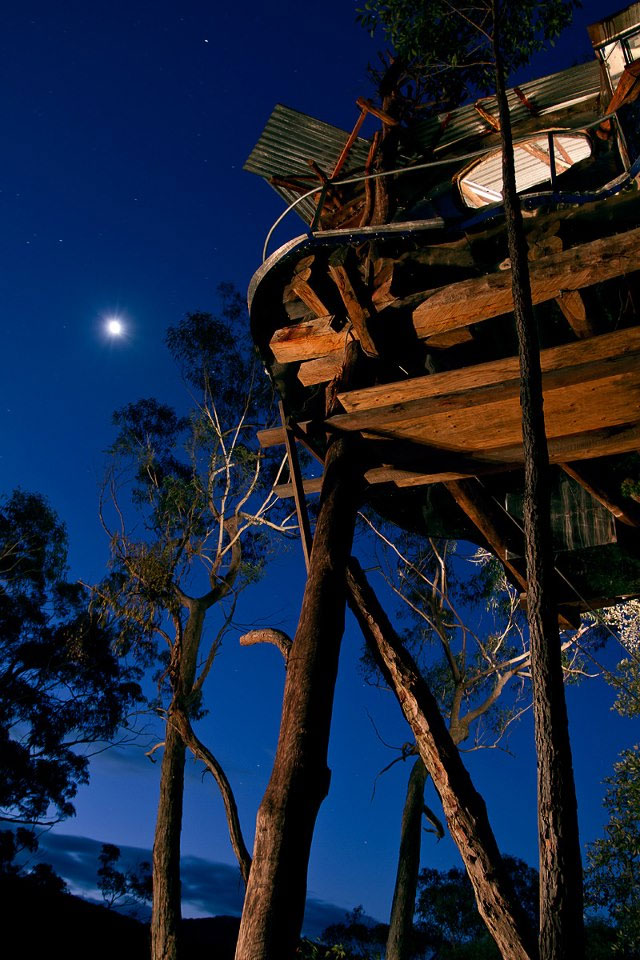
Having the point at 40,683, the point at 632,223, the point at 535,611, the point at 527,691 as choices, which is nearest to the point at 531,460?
the point at 535,611

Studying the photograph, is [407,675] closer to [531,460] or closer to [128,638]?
[531,460]

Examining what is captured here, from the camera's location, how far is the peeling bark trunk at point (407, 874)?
1243cm

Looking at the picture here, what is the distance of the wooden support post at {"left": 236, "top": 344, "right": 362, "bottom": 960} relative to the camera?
3361 mm

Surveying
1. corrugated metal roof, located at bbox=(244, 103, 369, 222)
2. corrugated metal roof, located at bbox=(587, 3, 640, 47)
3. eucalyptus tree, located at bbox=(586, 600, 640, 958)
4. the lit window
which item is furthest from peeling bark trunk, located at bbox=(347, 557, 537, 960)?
eucalyptus tree, located at bbox=(586, 600, 640, 958)

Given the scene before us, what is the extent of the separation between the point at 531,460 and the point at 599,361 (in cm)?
225

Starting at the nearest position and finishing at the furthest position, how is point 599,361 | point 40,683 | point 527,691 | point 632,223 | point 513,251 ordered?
point 513,251 < point 599,361 < point 632,223 < point 527,691 < point 40,683

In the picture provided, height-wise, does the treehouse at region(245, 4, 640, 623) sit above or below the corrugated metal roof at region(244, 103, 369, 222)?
below

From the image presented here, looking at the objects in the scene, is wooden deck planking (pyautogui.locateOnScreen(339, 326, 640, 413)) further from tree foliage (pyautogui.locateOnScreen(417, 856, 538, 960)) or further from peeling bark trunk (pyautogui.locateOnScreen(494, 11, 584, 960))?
tree foliage (pyautogui.locateOnScreen(417, 856, 538, 960))

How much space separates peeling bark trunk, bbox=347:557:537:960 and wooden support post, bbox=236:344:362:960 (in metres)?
0.79

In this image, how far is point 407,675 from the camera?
493 centimetres

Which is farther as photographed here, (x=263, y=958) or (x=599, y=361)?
(x=599, y=361)

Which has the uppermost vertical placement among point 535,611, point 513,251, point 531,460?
point 513,251

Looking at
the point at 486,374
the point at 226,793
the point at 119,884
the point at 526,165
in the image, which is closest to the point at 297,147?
the point at 526,165

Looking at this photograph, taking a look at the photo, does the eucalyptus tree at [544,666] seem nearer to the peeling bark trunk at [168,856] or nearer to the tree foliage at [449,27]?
the tree foliage at [449,27]
